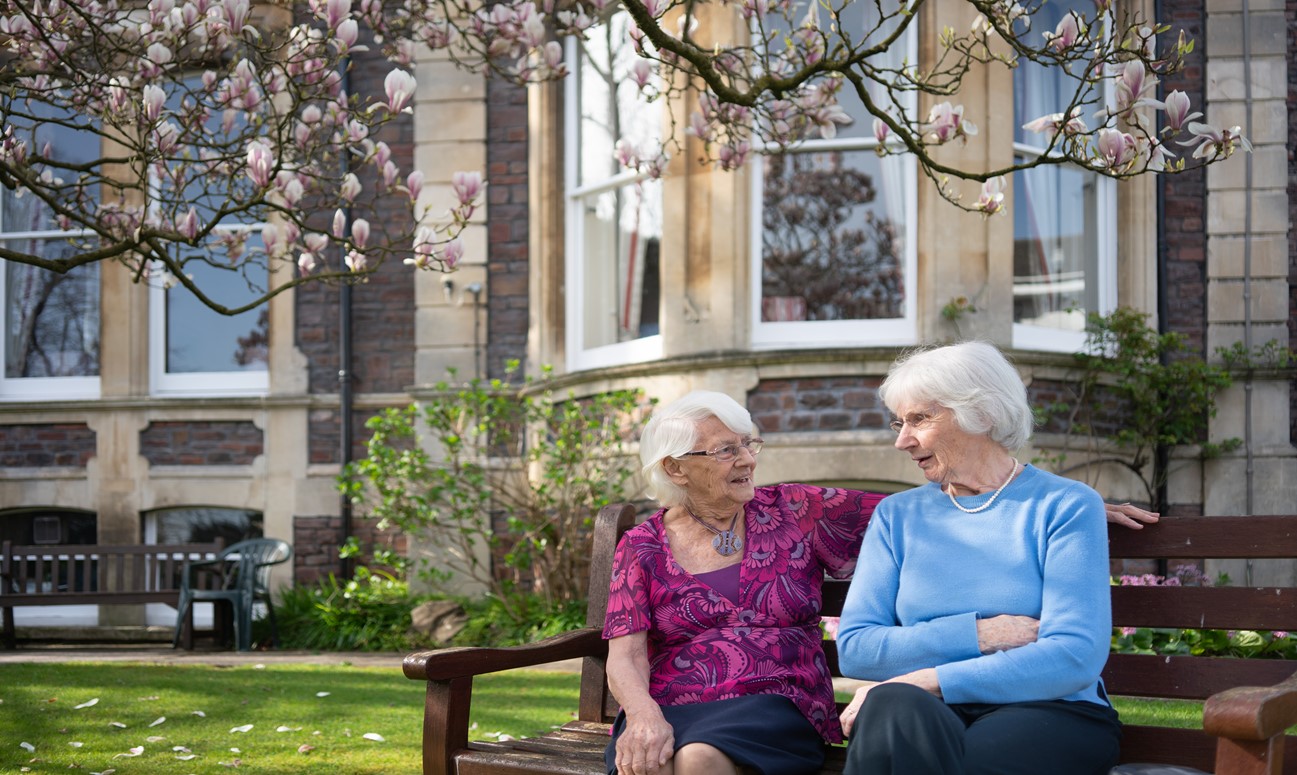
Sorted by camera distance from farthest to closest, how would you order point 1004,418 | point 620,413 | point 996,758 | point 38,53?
point 620,413 < point 38,53 < point 1004,418 < point 996,758

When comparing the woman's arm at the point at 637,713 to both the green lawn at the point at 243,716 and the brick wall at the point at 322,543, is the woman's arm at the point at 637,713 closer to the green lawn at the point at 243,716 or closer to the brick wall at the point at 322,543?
the green lawn at the point at 243,716

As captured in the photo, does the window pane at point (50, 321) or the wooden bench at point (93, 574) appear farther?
the window pane at point (50, 321)

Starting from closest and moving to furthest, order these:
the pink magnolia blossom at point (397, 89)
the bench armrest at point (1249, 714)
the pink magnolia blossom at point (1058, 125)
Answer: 1. the bench armrest at point (1249, 714)
2. the pink magnolia blossom at point (1058, 125)
3. the pink magnolia blossom at point (397, 89)

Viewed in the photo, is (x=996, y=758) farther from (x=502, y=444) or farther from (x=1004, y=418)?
(x=502, y=444)

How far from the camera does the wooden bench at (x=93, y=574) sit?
10906mm

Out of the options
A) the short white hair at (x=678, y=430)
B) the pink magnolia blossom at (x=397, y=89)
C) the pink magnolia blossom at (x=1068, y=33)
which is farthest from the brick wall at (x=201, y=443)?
the pink magnolia blossom at (x=1068, y=33)

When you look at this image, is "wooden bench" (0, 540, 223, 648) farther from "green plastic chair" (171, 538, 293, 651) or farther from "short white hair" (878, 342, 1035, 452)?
"short white hair" (878, 342, 1035, 452)

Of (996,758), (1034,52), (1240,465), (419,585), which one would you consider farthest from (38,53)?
(1240,465)

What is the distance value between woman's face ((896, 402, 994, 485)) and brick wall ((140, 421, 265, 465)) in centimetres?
931

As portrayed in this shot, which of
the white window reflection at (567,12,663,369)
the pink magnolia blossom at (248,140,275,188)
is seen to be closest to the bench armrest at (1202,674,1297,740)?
the pink magnolia blossom at (248,140,275,188)

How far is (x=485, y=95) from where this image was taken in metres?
11.2

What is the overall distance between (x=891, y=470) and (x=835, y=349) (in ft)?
2.77

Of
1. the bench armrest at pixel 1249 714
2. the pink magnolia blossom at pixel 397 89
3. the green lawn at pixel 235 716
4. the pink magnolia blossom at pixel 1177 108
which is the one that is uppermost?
the pink magnolia blossom at pixel 397 89

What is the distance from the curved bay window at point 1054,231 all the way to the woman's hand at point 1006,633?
6279mm
